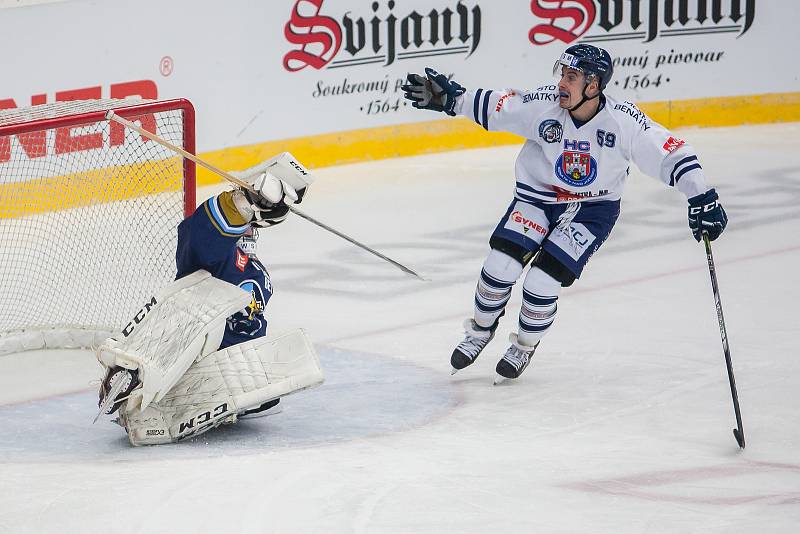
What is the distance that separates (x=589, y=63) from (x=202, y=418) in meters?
1.45

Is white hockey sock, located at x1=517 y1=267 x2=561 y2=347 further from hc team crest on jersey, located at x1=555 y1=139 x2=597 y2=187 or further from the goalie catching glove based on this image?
the goalie catching glove

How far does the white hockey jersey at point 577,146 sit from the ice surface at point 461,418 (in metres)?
0.59

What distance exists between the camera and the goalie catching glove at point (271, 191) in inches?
131

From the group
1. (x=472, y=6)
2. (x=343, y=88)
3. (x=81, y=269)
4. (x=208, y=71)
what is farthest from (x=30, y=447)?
(x=472, y=6)

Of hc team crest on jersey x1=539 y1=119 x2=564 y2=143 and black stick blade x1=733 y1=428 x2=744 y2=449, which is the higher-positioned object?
hc team crest on jersey x1=539 y1=119 x2=564 y2=143

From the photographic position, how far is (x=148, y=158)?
17.0 ft

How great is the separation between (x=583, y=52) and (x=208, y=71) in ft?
10.8

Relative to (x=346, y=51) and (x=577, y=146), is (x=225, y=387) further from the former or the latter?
(x=346, y=51)

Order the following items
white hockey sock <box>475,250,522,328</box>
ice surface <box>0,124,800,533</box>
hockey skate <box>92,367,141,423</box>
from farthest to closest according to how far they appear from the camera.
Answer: white hockey sock <box>475,250,522,328</box>
hockey skate <box>92,367,141,423</box>
ice surface <box>0,124,800,533</box>

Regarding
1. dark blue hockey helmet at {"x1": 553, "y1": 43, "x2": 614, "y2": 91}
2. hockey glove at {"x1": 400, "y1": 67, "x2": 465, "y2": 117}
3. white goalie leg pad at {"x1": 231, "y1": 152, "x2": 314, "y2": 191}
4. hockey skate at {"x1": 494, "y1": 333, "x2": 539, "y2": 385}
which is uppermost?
dark blue hockey helmet at {"x1": 553, "y1": 43, "x2": 614, "y2": 91}

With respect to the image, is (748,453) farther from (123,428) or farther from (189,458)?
(123,428)

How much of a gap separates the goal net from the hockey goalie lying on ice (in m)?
0.99

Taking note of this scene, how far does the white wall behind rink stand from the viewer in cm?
635

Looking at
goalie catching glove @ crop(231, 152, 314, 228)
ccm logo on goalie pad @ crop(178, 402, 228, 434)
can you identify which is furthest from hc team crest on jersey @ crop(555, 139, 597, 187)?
ccm logo on goalie pad @ crop(178, 402, 228, 434)
